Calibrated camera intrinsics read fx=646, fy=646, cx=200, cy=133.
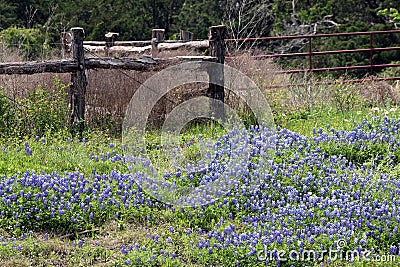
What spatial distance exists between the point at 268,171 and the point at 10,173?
9.26 feet

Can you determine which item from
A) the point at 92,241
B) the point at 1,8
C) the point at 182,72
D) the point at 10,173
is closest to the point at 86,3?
the point at 1,8

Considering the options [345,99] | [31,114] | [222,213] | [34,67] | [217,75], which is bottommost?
[222,213]

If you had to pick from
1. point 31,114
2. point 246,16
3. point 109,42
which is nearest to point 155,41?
point 109,42

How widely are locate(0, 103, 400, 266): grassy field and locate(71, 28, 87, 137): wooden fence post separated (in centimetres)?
132

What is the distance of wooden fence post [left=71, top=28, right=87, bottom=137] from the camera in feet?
30.3

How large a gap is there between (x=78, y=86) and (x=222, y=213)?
3.84 m

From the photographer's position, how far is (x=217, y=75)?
9.98m

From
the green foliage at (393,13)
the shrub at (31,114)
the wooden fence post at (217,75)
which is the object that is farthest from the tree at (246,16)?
the shrub at (31,114)

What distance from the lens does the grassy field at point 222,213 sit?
554 centimetres

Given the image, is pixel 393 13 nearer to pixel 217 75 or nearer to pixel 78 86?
A: pixel 217 75

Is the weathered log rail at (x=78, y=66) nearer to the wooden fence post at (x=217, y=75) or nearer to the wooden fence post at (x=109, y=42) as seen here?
the wooden fence post at (x=217, y=75)

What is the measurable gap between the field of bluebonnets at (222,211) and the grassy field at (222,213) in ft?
0.04

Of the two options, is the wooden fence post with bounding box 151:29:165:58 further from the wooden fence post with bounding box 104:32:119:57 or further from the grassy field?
the grassy field

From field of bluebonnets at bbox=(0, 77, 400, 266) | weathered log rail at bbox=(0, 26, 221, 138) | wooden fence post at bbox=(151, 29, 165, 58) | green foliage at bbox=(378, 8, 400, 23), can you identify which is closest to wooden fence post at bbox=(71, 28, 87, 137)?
weathered log rail at bbox=(0, 26, 221, 138)
